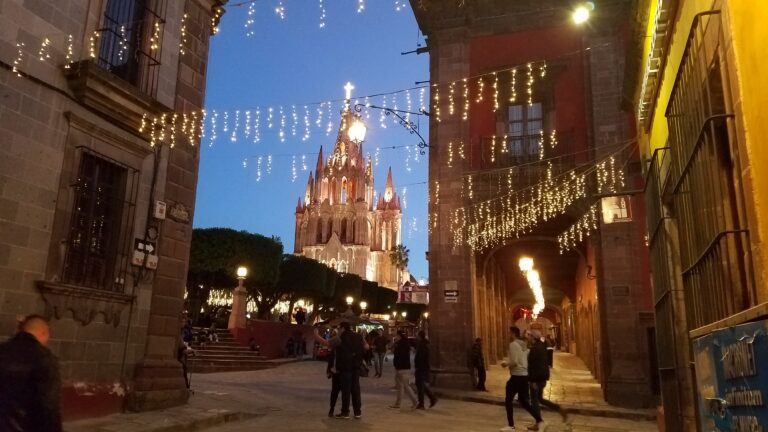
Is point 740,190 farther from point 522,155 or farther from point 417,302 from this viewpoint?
point 417,302

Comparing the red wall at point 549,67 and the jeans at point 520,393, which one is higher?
the red wall at point 549,67

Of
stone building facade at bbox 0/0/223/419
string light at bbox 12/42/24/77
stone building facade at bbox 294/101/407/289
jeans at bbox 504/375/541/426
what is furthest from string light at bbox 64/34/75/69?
stone building facade at bbox 294/101/407/289

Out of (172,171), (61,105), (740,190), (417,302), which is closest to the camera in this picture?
(740,190)

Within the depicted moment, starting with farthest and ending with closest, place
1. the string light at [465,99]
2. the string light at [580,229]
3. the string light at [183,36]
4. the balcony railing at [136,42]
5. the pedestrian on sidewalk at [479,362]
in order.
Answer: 1. the string light at [465,99]
2. the pedestrian on sidewalk at [479,362]
3. the string light at [580,229]
4. the string light at [183,36]
5. the balcony railing at [136,42]

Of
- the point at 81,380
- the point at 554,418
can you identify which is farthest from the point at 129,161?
the point at 554,418

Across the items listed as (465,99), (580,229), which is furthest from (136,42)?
(580,229)

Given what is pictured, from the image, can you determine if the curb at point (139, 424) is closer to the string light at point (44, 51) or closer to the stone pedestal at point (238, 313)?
the string light at point (44, 51)

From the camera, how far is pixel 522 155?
16.3 metres

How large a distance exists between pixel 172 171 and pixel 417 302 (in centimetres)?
6140

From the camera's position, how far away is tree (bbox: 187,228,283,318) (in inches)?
1278

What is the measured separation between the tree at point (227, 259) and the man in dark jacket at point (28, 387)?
28.3 m

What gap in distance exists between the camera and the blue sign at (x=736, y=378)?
257 cm

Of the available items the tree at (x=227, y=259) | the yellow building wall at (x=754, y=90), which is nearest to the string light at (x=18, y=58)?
the yellow building wall at (x=754, y=90)

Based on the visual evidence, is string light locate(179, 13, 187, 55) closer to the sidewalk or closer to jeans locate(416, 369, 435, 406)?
jeans locate(416, 369, 435, 406)
